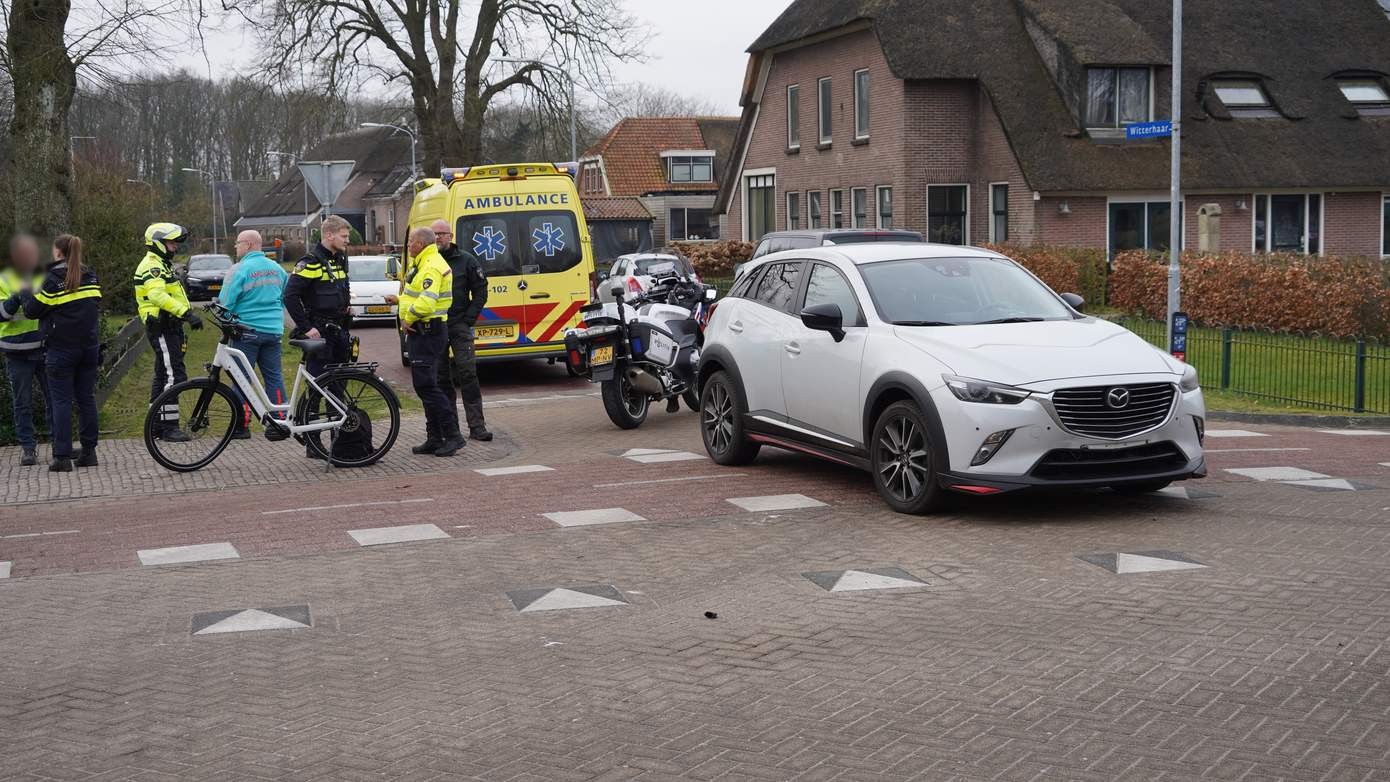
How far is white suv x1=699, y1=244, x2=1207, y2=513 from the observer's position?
8625mm

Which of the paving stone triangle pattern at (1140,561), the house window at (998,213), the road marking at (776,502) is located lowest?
the paving stone triangle pattern at (1140,561)

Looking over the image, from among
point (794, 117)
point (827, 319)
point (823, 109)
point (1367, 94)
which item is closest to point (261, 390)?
point (827, 319)

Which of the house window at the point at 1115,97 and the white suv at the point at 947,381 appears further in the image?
the house window at the point at 1115,97

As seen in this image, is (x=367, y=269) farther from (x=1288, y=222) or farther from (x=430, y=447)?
(x=1288, y=222)

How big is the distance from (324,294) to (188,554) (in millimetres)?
4210

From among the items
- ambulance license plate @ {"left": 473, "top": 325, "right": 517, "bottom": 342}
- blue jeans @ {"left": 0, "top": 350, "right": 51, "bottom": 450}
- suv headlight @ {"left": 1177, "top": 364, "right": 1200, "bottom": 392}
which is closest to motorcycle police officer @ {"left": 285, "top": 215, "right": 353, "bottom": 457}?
blue jeans @ {"left": 0, "top": 350, "right": 51, "bottom": 450}

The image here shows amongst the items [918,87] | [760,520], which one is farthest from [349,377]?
[918,87]

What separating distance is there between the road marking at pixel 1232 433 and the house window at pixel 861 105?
23.5 metres

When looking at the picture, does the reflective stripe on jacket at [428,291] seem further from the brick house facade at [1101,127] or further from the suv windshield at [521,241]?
the brick house facade at [1101,127]

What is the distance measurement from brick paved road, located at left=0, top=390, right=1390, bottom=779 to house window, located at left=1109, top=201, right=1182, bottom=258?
24315 mm

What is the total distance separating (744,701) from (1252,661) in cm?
206

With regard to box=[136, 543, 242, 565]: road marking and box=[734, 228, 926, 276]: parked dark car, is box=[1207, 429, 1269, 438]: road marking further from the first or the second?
box=[136, 543, 242, 565]: road marking

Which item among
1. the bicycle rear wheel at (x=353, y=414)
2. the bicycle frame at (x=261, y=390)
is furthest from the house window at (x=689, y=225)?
the bicycle frame at (x=261, y=390)

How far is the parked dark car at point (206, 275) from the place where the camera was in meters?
41.9
